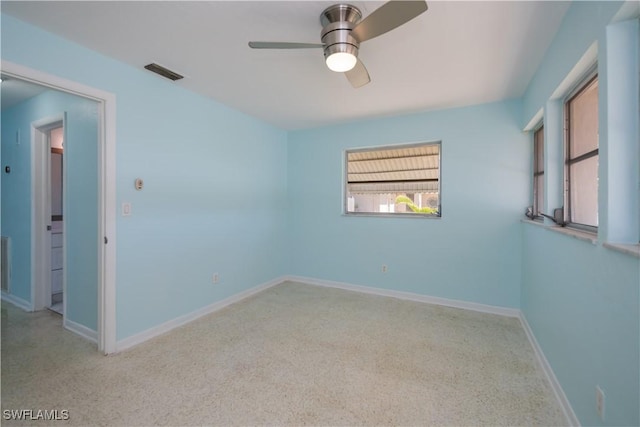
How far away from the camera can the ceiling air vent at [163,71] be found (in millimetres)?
2308

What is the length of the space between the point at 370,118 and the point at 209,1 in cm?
250

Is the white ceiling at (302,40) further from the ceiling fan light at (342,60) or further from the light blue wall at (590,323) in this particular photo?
the light blue wall at (590,323)

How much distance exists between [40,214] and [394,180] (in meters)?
4.26

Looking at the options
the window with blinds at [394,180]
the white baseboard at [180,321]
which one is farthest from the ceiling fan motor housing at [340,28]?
the white baseboard at [180,321]

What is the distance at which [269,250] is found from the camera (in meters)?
4.07

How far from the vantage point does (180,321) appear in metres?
2.78

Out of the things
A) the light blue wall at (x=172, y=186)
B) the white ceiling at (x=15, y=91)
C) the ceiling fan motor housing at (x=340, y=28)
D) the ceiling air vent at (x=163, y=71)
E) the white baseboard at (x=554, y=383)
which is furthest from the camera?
the white ceiling at (x=15, y=91)

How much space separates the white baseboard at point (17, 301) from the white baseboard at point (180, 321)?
174cm

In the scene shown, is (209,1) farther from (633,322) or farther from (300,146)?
(300,146)

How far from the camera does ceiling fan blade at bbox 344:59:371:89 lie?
185 centimetres

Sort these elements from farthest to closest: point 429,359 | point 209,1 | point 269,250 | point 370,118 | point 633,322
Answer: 1. point 269,250
2. point 370,118
3. point 429,359
4. point 209,1
5. point 633,322

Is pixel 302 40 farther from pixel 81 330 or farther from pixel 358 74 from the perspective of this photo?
pixel 81 330

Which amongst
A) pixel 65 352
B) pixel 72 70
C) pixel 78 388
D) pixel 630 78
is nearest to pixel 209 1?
pixel 72 70

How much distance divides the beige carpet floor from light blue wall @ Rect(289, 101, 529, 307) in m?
0.61
